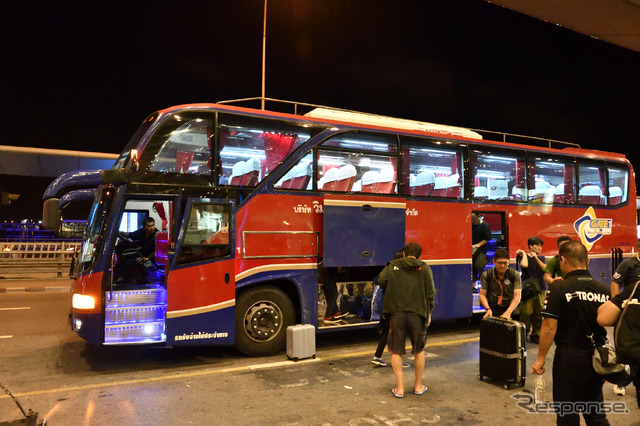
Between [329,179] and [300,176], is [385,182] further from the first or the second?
[300,176]

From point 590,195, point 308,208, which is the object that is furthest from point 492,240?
point 308,208

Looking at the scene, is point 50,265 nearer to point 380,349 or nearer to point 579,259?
point 380,349

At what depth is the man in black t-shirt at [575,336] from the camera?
3.52 metres

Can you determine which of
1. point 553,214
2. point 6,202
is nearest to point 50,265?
point 6,202

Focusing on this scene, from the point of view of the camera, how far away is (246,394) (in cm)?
573

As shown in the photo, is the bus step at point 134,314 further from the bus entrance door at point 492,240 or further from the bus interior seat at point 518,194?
the bus interior seat at point 518,194

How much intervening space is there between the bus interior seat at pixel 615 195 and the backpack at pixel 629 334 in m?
9.72

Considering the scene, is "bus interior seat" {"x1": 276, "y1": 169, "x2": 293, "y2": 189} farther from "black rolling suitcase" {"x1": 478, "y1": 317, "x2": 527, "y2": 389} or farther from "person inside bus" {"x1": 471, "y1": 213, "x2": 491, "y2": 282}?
"person inside bus" {"x1": 471, "y1": 213, "x2": 491, "y2": 282}

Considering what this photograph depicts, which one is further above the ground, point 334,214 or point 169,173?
point 169,173

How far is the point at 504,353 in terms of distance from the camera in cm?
615

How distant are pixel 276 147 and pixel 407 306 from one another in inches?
135

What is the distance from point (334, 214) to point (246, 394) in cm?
323

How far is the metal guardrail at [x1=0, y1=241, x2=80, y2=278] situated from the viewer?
61.3ft

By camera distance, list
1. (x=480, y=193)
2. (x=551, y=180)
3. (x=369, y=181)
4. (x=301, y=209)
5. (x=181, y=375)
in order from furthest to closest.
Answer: (x=551, y=180)
(x=480, y=193)
(x=369, y=181)
(x=301, y=209)
(x=181, y=375)
